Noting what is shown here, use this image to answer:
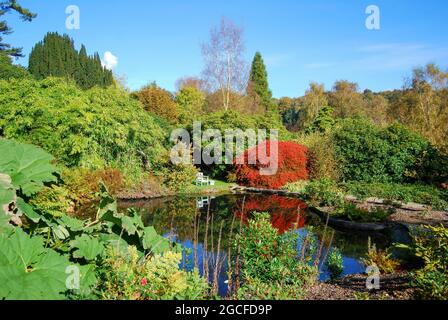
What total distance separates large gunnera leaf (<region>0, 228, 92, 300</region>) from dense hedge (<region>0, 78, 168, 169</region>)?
35.2 ft

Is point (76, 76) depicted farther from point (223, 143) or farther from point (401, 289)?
point (401, 289)

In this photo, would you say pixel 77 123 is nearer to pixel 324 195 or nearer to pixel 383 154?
pixel 324 195

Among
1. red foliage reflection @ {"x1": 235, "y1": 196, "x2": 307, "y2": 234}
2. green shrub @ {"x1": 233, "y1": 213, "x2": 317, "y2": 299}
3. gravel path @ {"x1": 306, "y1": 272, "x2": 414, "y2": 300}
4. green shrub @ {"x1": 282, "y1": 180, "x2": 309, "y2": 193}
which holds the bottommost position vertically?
red foliage reflection @ {"x1": 235, "y1": 196, "x2": 307, "y2": 234}

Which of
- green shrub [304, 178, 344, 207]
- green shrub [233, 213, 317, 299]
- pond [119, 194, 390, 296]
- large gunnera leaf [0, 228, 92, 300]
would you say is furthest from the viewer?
green shrub [304, 178, 344, 207]

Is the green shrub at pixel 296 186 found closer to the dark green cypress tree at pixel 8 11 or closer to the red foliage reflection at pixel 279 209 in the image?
the red foliage reflection at pixel 279 209

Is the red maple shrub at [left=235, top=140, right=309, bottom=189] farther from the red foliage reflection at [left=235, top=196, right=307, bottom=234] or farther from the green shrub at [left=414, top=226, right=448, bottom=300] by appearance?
the green shrub at [left=414, top=226, right=448, bottom=300]

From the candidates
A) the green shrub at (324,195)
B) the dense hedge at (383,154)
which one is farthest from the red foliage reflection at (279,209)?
the dense hedge at (383,154)

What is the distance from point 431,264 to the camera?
3607mm

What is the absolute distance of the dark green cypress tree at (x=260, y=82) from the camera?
38.2m

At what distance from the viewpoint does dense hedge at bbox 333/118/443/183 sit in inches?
662

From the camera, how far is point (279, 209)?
13578 mm

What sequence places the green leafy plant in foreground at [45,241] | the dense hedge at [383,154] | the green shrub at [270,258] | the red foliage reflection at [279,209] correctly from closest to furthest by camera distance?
the green leafy plant in foreground at [45,241] < the green shrub at [270,258] < the red foliage reflection at [279,209] < the dense hedge at [383,154]

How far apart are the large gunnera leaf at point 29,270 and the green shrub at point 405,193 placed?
12754 millimetres

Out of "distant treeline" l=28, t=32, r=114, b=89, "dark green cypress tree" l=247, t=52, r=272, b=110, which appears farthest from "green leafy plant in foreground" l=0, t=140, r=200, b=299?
"dark green cypress tree" l=247, t=52, r=272, b=110
